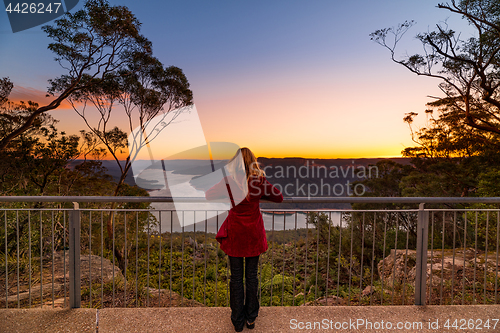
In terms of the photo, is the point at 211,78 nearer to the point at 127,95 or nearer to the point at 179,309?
the point at 127,95

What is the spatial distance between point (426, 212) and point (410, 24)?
54.6 ft

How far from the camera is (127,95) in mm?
20234

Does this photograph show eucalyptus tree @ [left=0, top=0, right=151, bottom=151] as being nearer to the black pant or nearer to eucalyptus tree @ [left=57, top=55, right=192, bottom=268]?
eucalyptus tree @ [left=57, top=55, right=192, bottom=268]

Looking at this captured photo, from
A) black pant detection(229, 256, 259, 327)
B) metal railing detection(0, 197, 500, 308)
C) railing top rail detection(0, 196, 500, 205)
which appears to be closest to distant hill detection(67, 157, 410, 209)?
metal railing detection(0, 197, 500, 308)

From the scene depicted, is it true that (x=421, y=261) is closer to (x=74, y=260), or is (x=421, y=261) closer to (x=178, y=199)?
(x=178, y=199)

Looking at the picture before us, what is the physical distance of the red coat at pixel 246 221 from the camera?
2.25 meters

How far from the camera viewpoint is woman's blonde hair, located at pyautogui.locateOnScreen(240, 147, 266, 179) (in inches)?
88.4

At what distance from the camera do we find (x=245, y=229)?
2.34m

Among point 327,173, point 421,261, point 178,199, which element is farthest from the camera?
point 327,173

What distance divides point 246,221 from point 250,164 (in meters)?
Answer: 0.52

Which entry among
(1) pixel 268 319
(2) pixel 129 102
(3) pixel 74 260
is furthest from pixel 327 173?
(3) pixel 74 260

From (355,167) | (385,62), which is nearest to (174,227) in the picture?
(385,62)

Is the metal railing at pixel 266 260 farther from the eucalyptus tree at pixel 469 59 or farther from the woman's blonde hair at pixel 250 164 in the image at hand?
the eucalyptus tree at pixel 469 59

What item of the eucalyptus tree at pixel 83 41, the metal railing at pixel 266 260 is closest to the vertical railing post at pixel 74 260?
the metal railing at pixel 266 260
